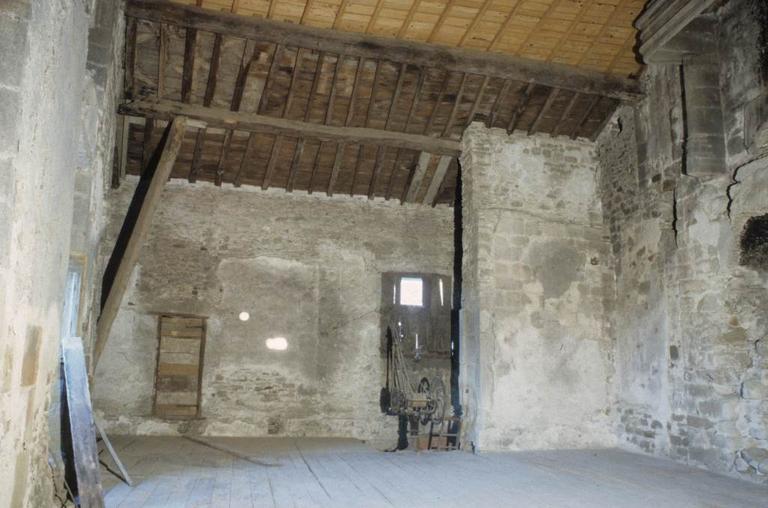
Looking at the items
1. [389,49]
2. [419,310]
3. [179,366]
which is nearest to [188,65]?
[389,49]

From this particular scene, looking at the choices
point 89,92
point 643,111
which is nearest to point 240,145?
point 89,92

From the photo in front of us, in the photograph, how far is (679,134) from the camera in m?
6.16

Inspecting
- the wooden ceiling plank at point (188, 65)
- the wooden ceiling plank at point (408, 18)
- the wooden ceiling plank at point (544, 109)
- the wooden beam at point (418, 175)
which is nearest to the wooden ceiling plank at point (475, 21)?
the wooden ceiling plank at point (408, 18)

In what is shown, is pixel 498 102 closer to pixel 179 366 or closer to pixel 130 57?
pixel 130 57

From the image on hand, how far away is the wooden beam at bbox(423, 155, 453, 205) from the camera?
Result: 8.43 meters

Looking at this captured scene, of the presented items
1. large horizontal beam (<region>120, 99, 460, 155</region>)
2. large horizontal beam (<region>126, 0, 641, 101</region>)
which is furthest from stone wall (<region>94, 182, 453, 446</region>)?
large horizontal beam (<region>126, 0, 641, 101</region>)

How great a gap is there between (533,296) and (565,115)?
2362 mm

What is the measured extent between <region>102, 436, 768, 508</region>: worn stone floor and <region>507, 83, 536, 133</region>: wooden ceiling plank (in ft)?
13.1

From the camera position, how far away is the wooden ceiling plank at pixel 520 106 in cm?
692

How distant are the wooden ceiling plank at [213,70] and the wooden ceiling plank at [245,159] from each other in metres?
1.03

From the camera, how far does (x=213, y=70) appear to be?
21.1ft

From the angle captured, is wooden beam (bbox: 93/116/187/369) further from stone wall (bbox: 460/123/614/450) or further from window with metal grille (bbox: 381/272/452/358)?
window with metal grille (bbox: 381/272/452/358)

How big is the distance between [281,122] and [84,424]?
4.28 metres

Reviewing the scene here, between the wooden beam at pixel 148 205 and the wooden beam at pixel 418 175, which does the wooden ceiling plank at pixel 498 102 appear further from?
the wooden beam at pixel 148 205
